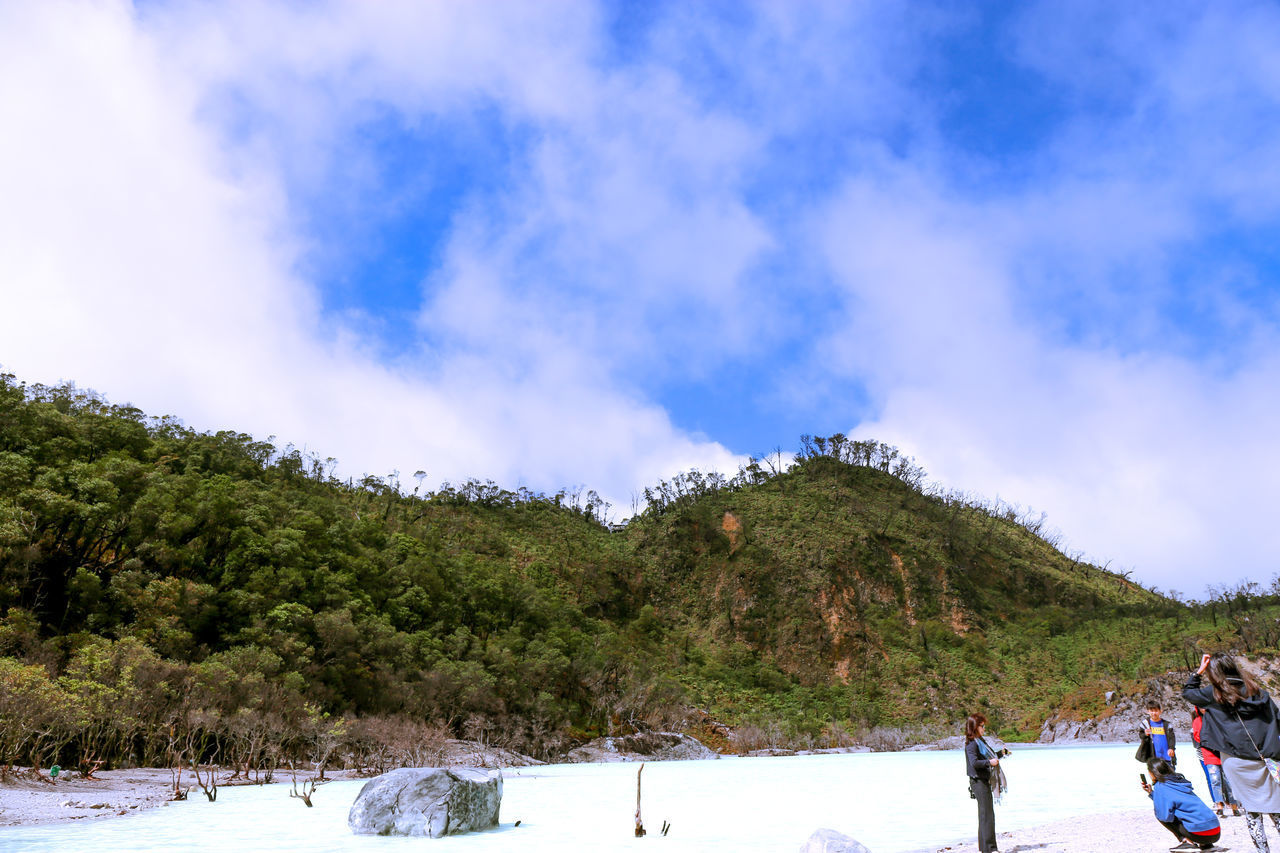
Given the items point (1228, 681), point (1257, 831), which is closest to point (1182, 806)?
point (1257, 831)

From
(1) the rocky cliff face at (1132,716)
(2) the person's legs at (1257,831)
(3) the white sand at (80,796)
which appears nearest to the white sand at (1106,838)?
(2) the person's legs at (1257,831)

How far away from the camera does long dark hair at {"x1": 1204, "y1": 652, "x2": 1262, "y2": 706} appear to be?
242 inches

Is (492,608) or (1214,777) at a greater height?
(492,608)

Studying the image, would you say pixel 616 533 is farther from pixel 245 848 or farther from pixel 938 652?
pixel 245 848

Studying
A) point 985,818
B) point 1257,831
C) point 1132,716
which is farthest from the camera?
point 1132,716

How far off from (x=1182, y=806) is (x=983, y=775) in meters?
1.97

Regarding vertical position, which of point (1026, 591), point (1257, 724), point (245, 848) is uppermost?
point (1026, 591)

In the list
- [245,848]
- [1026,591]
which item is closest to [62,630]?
[245,848]

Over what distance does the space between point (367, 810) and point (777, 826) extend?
29.1 feet

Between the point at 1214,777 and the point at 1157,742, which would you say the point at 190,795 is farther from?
the point at 1214,777

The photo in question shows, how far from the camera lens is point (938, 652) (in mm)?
77125

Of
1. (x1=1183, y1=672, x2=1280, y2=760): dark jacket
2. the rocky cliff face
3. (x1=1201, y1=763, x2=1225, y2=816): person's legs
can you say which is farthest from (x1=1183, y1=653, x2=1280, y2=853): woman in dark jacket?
the rocky cliff face

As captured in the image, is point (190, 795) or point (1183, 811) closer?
point (1183, 811)

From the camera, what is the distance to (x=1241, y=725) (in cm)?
616
